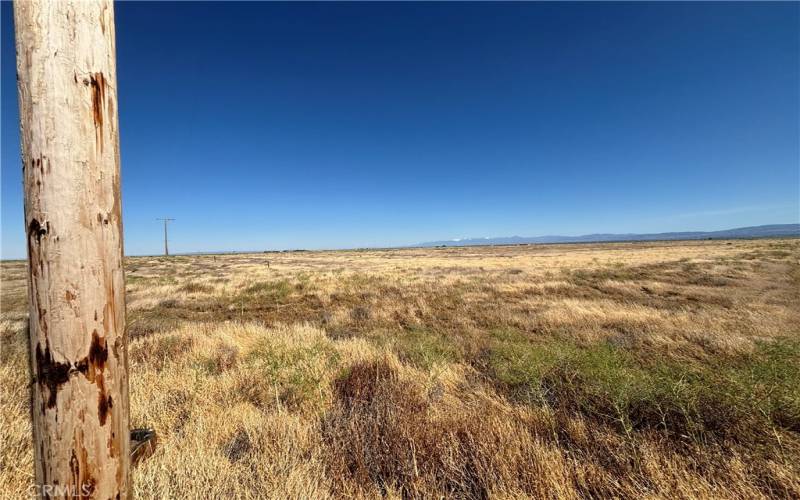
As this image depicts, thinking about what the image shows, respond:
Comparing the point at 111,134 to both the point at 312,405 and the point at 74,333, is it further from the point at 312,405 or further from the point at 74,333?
the point at 312,405

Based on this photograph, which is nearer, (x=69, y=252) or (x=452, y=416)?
(x=69, y=252)

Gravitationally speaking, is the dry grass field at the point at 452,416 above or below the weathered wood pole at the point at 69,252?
below

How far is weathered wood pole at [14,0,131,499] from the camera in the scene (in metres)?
1.35

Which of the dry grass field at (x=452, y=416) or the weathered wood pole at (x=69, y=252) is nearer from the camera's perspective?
the weathered wood pole at (x=69, y=252)

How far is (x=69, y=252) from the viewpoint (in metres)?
1.36

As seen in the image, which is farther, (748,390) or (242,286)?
(242,286)

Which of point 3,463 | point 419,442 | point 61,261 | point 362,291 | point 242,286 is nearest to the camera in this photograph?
point 61,261

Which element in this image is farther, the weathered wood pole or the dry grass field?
the dry grass field

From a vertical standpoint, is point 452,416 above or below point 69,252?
below

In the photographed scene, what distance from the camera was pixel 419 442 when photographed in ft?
9.59

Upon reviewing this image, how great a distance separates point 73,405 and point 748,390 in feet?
17.5

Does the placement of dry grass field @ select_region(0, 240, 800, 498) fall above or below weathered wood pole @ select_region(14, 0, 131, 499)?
below

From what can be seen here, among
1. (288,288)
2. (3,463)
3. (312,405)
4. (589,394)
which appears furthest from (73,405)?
(288,288)

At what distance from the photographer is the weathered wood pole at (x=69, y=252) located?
53.0 inches
